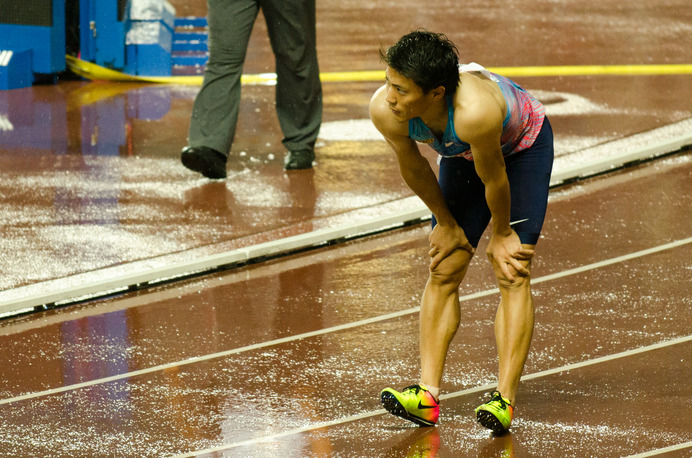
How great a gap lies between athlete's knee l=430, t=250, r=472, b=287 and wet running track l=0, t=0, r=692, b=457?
52cm

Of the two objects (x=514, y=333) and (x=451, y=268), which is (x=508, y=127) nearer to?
(x=451, y=268)

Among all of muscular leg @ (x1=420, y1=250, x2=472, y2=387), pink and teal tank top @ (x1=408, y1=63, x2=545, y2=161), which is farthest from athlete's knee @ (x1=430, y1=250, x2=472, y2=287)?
pink and teal tank top @ (x1=408, y1=63, x2=545, y2=161)

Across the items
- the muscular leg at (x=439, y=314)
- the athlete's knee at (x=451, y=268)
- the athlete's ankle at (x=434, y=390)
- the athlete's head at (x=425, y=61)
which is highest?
the athlete's head at (x=425, y=61)

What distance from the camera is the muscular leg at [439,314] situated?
4.36m

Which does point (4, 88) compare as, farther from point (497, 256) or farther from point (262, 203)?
point (497, 256)

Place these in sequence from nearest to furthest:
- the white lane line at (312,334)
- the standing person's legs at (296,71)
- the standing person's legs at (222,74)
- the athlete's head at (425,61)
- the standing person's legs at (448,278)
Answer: the athlete's head at (425,61) < the standing person's legs at (448,278) < the white lane line at (312,334) < the standing person's legs at (222,74) < the standing person's legs at (296,71)

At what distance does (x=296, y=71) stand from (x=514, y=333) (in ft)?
13.4

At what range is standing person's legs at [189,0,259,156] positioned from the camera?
7418 millimetres

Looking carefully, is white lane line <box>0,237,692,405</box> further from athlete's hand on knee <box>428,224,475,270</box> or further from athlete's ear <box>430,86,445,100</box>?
athlete's ear <box>430,86,445,100</box>

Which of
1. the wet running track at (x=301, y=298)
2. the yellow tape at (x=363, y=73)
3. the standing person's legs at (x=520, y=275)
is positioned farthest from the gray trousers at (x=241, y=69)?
the standing person's legs at (x=520, y=275)

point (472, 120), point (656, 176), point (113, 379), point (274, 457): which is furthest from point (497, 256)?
point (656, 176)

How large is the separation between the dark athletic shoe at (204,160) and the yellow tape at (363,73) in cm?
312

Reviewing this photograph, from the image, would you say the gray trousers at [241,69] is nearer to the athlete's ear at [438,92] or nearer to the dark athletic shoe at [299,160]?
the dark athletic shoe at [299,160]

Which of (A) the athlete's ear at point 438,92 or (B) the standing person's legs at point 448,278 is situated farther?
(B) the standing person's legs at point 448,278
